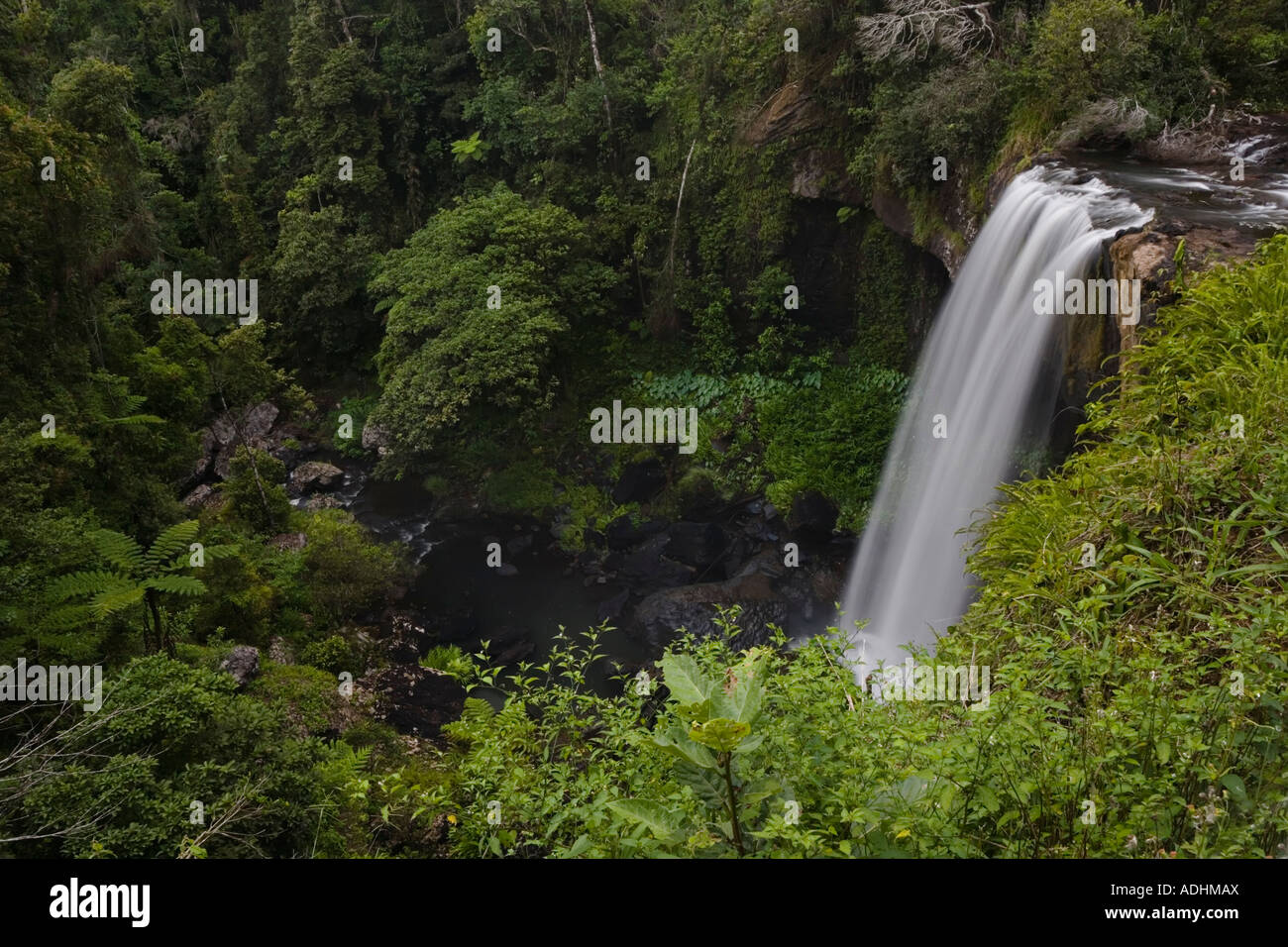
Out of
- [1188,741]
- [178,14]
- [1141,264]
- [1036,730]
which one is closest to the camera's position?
[1188,741]

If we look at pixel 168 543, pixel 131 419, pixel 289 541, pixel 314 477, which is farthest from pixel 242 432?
pixel 168 543

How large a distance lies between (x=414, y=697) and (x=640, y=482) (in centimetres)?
562

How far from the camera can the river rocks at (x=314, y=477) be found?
15.9 meters

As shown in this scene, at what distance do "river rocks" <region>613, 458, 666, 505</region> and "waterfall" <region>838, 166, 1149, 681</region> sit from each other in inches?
173

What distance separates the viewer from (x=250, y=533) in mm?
12742

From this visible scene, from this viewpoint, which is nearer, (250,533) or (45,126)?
(45,126)

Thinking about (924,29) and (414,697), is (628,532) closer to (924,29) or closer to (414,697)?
(414,697)

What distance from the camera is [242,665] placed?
9680 millimetres

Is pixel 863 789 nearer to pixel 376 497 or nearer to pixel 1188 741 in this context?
pixel 1188 741

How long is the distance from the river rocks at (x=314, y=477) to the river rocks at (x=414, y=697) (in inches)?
217

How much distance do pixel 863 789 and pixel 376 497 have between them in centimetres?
1453

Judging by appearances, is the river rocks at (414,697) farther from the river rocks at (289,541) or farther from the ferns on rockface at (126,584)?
the ferns on rockface at (126,584)

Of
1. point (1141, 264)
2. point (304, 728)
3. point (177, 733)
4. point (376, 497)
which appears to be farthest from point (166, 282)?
point (1141, 264)

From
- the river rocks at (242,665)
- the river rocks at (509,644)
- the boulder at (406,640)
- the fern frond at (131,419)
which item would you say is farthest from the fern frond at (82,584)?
the river rocks at (509,644)
